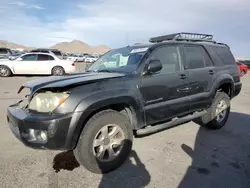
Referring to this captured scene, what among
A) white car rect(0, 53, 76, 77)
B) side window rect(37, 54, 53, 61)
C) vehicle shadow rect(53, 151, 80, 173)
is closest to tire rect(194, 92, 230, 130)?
vehicle shadow rect(53, 151, 80, 173)

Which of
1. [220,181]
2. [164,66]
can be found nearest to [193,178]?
[220,181]

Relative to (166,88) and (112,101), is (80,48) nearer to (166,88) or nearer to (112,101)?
(166,88)

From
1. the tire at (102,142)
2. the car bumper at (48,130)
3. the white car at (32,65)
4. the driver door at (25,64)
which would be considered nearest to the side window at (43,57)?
the white car at (32,65)

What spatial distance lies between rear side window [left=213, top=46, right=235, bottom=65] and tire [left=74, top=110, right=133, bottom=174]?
9.92 ft

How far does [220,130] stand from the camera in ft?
16.7

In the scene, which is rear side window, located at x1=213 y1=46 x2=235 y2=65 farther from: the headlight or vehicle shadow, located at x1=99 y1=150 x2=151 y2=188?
the headlight

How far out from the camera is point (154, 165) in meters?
3.40

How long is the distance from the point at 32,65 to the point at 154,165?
41.5ft

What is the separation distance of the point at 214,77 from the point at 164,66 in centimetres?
147

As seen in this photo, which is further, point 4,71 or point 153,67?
point 4,71

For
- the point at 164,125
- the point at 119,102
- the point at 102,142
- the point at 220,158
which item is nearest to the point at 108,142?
the point at 102,142

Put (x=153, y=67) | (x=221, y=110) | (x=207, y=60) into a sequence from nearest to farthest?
(x=153, y=67) < (x=207, y=60) < (x=221, y=110)

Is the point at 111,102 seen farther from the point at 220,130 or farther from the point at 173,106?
the point at 220,130

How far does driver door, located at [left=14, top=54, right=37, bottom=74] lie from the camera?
14047 mm
